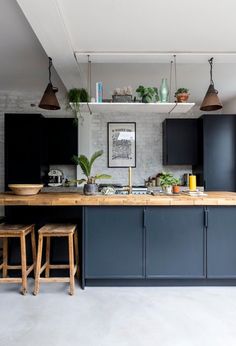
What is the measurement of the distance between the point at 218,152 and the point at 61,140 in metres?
2.90

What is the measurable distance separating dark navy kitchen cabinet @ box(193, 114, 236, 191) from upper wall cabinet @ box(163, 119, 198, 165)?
27 cm

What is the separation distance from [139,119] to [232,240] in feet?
11.1

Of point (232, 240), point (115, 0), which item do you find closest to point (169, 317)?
point (232, 240)

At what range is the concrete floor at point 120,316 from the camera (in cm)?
195

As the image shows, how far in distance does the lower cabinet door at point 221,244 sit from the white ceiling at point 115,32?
A: 185cm

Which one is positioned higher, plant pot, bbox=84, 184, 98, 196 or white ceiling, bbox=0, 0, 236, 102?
white ceiling, bbox=0, 0, 236, 102

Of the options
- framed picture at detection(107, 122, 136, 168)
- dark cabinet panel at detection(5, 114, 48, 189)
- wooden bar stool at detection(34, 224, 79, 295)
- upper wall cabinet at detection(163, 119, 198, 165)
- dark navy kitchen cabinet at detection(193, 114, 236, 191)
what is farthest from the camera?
framed picture at detection(107, 122, 136, 168)

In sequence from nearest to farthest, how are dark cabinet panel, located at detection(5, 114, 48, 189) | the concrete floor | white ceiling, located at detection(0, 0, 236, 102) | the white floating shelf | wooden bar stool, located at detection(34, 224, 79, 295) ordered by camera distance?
the concrete floor, white ceiling, located at detection(0, 0, 236, 102), wooden bar stool, located at detection(34, 224, 79, 295), the white floating shelf, dark cabinet panel, located at detection(5, 114, 48, 189)

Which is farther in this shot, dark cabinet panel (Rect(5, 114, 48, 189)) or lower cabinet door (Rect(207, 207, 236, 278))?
dark cabinet panel (Rect(5, 114, 48, 189))

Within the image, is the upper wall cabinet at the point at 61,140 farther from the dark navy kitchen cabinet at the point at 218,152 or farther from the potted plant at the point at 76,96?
the dark navy kitchen cabinet at the point at 218,152

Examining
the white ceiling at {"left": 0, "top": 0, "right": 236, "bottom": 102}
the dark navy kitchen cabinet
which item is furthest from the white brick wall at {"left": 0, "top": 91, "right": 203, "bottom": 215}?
the white ceiling at {"left": 0, "top": 0, "right": 236, "bottom": 102}

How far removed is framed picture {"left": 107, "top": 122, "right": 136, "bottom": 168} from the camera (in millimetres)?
5559

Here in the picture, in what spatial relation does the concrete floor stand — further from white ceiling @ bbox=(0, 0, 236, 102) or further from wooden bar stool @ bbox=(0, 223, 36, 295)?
white ceiling @ bbox=(0, 0, 236, 102)

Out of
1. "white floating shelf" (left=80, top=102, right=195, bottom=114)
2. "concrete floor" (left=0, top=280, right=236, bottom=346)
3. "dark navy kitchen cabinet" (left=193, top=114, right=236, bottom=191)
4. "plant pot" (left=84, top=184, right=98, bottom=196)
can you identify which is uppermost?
"white floating shelf" (left=80, top=102, right=195, bottom=114)
